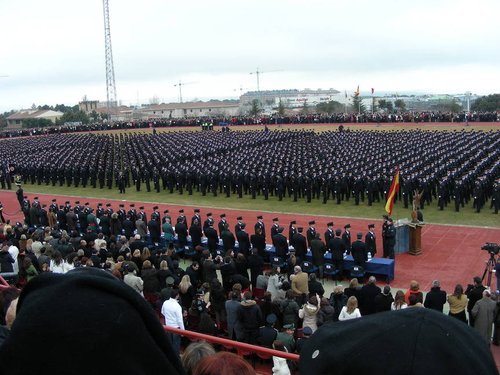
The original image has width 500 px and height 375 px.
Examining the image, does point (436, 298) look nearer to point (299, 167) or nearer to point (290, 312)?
point (290, 312)

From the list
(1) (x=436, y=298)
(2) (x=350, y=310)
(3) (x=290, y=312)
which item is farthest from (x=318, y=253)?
(2) (x=350, y=310)

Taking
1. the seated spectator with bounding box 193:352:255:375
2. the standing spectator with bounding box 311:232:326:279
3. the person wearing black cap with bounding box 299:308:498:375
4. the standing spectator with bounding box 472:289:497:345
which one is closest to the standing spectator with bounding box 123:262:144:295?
the standing spectator with bounding box 311:232:326:279

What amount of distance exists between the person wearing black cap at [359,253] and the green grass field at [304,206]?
22.1 feet

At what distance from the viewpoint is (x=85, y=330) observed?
107cm

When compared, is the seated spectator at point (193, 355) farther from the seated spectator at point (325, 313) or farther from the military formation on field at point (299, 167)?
the military formation on field at point (299, 167)

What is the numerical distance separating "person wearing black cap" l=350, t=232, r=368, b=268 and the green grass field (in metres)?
6.72

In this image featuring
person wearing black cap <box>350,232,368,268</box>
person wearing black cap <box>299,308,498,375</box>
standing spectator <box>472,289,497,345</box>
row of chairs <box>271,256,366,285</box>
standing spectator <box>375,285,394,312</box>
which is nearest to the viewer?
person wearing black cap <box>299,308,498,375</box>

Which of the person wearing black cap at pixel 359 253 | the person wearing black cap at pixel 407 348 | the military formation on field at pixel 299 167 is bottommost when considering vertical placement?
the person wearing black cap at pixel 359 253

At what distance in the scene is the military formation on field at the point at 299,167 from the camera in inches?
829

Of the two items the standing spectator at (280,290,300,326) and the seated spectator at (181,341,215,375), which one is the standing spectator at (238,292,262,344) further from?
the seated spectator at (181,341,215,375)

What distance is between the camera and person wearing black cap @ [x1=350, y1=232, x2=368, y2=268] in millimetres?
12273

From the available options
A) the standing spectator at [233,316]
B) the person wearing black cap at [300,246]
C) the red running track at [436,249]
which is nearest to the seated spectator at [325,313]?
the standing spectator at [233,316]

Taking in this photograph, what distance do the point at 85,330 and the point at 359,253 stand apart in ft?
38.4

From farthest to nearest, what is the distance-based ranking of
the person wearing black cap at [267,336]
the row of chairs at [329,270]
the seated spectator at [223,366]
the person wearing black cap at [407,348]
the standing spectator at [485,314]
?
the row of chairs at [329,270] → the standing spectator at [485,314] → the person wearing black cap at [267,336] → the seated spectator at [223,366] → the person wearing black cap at [407,348]
